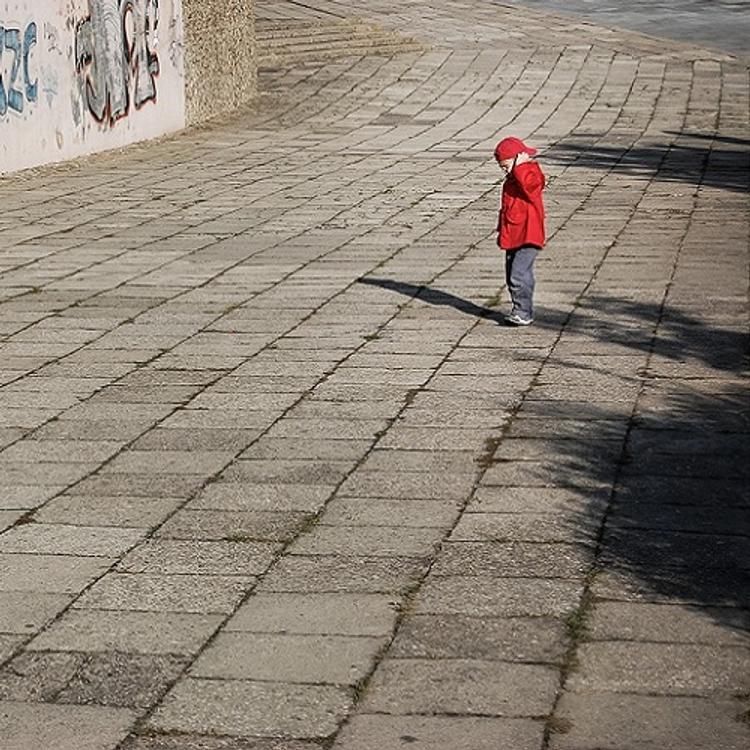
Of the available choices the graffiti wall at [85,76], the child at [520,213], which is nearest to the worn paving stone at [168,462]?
the child at [520,213]

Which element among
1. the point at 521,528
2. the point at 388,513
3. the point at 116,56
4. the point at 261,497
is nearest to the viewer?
the point at 521,528

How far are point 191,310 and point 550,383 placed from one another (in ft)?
9.92

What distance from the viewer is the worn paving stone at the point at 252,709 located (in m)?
4.87

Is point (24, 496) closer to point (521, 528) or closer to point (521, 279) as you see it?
point (521, 528)

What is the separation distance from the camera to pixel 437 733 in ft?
15.8

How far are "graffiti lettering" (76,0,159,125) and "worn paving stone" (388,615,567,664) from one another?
50.9ft

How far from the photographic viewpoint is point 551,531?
6.56 meters

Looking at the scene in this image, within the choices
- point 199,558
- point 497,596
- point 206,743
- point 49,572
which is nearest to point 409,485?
point 199,558

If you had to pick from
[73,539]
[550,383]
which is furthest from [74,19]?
[73,539]

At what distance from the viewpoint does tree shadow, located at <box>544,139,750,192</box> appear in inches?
719

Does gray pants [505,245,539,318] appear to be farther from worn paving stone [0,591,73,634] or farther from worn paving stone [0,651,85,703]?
worn paving stone [0,651,85,703]

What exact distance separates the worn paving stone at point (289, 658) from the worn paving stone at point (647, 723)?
0.68 meters

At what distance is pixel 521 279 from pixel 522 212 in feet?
1.56

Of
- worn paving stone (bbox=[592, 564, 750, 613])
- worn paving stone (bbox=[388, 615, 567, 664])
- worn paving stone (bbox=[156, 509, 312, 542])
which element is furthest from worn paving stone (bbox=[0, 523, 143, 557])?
worn paving stone (bbox=[592, 564, 750, 613])
